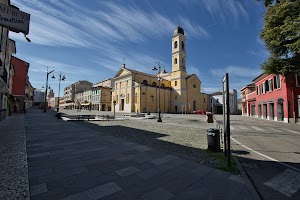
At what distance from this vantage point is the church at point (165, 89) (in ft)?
160

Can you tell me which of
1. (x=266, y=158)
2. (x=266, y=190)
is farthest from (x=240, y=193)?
(x=266, y=158)

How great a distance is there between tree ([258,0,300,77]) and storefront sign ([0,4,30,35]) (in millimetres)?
14567

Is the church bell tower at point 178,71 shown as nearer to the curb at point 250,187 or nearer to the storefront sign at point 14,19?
the curb at point 250,187

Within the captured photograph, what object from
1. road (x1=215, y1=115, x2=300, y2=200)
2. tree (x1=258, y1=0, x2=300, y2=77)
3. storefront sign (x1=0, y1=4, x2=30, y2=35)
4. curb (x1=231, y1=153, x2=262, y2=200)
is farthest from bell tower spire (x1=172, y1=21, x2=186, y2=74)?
curb (x1=231, y1=153, x2=262, y2=200)

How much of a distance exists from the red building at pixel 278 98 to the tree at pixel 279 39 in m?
3.74

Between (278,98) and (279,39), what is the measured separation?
1030 cm

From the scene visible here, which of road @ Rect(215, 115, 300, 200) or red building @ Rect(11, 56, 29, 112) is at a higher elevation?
red building @ Rect(11, 56, 29, 112)

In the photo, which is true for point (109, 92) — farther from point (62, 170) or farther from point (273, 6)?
point (62, 170)

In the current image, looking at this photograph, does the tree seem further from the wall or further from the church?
the wall

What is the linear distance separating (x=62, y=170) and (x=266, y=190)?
4.64 meters

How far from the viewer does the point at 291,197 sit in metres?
3.02

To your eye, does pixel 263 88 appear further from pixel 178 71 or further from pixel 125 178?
pixel 178 71

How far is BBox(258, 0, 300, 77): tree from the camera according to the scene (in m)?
11.3

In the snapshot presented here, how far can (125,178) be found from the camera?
359 centimetres
